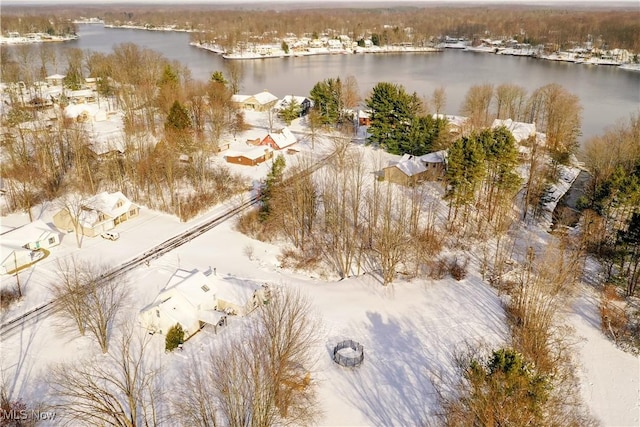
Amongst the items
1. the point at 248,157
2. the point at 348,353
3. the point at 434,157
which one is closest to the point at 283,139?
the point at 248,157

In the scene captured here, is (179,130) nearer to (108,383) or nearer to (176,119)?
(176,119)

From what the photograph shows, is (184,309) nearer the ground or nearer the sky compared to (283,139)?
nearer the ground

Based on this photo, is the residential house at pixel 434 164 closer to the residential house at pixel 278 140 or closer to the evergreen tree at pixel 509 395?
the residential house at pixel 278 140

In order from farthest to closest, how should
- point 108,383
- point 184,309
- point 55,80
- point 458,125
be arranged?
point 55,80 → point 458,125 → point 184,309 → point 108,383

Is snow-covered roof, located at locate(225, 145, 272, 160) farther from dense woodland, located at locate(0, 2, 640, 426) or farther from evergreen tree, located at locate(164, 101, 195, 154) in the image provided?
evergreen tree, located at locate(164, 101, 195, 154)

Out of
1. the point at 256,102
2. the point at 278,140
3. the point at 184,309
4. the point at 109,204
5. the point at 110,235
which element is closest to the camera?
the point at 184,309

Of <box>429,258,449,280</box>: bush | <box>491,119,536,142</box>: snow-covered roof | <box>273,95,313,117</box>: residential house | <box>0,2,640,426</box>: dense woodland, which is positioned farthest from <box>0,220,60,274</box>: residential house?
<box>491,119,536,142</box>: snow-covered roof

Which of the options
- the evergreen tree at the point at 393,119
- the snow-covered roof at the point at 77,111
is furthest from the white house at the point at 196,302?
the snow-covered roof at the point at 77,111

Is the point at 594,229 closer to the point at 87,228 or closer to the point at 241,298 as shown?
the point at 241,298
